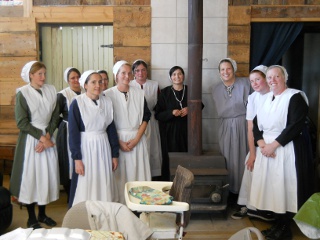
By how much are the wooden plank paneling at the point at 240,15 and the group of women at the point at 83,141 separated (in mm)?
1801

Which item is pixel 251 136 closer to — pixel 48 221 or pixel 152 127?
pixel 152 127

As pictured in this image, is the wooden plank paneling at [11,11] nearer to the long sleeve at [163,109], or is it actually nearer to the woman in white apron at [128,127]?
the woman in white apron at [128,127]

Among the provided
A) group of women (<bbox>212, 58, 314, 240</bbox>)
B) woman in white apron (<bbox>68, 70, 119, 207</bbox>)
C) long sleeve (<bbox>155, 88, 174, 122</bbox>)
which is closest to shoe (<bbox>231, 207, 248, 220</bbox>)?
group of women (<bbox>212, 58, 314, 240</bbox>)

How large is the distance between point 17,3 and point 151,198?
3.62 metres

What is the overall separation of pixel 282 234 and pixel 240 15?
2663mm

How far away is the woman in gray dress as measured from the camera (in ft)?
14.3

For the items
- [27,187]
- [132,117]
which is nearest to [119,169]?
[132,117]

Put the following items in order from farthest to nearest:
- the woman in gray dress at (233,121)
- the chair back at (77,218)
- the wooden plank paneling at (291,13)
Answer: the wooden plank paneling at (291,13) → the woman in gray dress at (233,121) → the chair back at (77,218)

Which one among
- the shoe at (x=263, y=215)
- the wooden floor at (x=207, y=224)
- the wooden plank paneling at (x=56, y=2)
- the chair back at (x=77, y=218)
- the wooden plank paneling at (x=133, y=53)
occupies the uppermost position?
the wooden plank paneling at (x=56, y=2)

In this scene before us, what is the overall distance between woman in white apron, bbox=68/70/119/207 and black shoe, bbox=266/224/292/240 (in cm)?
142

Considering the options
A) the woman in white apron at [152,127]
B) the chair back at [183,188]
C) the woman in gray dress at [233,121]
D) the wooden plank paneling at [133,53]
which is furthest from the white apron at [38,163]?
the woman in gray dress at [233,121]

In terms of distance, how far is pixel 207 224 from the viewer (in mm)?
4016

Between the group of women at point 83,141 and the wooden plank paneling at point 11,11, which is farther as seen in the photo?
the wooden plank paneling at point 11,11

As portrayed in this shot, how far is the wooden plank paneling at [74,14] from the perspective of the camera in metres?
5.04
